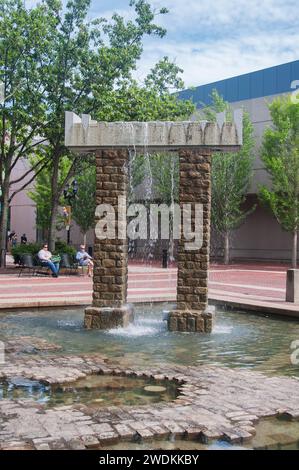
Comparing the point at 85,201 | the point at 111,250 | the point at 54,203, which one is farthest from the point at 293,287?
the point at 85,201

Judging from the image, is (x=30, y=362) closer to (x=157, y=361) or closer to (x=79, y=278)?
(x=157, y=361)

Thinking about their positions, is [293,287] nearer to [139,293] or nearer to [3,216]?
[139,293]

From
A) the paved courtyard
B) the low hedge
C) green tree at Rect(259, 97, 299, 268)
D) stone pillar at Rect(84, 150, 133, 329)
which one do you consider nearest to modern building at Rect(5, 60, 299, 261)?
green tree at Rect(259, 97, 299, 268)

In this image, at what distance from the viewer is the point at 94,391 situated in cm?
Answer: 666

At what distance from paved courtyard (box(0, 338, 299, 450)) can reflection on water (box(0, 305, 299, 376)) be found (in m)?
0.89

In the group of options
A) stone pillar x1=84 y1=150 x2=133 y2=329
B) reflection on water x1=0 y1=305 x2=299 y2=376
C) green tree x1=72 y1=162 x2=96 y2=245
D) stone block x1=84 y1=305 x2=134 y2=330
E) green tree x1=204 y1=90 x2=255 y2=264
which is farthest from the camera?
green tree x1=72 y1=162 x2=96 y2=245

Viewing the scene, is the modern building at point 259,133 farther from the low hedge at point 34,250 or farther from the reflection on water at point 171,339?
the reflection on water at point 171,339

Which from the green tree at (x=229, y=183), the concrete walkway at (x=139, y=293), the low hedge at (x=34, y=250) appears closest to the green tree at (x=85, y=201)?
the green tree at (x=229, y=183)

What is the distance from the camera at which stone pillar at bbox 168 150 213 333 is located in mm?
11273

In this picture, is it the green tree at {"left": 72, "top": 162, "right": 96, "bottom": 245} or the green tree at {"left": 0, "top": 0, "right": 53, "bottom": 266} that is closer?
the green tree at {"left": 0, "top": 0, "right": 53, "bottom": 266}

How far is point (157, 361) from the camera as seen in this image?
8.40 m

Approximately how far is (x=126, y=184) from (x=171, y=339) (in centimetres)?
336

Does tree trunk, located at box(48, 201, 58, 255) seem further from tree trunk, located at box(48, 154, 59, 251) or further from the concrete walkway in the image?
the concrete walkway

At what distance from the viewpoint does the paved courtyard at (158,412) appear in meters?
4.95
